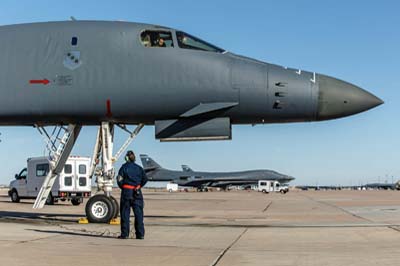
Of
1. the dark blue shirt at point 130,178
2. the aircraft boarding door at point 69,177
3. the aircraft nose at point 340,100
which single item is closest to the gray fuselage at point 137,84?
the aircraft nose at point 340,100

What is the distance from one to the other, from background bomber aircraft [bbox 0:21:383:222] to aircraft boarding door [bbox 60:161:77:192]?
559 inches

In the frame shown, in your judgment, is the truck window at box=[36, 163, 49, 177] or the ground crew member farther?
the truck window at box=[36, 163, 49, 177]

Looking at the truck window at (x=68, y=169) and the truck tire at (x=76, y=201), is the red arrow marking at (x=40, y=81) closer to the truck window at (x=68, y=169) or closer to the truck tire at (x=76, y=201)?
the truck window at (x=68, y=169)

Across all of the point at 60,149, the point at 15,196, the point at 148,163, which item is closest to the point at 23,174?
the point at 15,196

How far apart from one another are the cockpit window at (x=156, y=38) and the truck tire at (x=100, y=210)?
381 centimetres

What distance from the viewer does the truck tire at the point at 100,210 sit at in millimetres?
12273

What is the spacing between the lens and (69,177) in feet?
88.2

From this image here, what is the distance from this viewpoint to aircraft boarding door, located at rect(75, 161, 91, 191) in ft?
89.1

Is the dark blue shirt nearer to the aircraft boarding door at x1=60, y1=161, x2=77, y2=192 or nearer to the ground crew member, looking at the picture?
the ground crew member

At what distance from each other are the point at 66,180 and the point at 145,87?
16073mm

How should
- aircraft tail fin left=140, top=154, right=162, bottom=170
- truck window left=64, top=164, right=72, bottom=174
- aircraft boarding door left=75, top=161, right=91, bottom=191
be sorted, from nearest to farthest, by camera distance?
1. truck window left=64, top=164, right=72, bottom=174
2. aircraft boarding door left=75, top=161, right=91, bottom=191
3. aircraft tail fin left=140, top=154, right=162, bottom=170

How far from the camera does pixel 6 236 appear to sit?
914 centimetres

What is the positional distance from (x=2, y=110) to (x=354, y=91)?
833 centimetres

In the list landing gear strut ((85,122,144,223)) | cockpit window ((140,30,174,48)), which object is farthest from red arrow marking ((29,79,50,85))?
cockpit window ((140,30,174,48))
